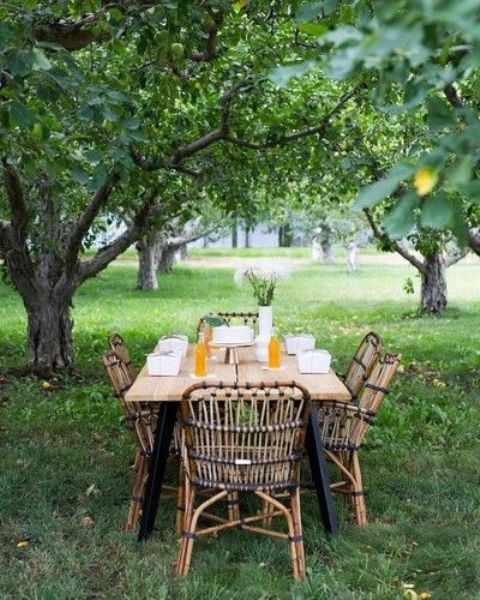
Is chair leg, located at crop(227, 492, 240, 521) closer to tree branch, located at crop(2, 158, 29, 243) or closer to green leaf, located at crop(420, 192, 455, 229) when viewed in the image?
green leaf, located at crop(420, 192, 455, 229)

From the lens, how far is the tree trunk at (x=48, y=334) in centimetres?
840

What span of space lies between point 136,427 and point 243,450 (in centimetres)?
94

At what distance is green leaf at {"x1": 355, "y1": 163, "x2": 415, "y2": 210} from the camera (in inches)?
55.2

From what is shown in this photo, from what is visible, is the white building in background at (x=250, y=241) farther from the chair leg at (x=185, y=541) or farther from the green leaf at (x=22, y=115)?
the green leaf at (x=22, y=115)

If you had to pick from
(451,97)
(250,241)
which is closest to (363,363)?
(451,97)

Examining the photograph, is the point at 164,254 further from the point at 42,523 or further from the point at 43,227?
the point at 42,523

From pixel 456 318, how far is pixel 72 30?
34.1 ft

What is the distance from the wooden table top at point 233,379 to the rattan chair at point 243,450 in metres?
0.18

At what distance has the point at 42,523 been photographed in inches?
167

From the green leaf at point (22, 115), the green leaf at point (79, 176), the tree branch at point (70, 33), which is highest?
the tree branch at point (70, 33)

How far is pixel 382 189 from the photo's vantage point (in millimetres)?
1408

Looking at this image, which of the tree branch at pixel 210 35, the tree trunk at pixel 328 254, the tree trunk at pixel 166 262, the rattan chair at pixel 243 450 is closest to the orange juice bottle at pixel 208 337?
the rattan chair at pixel 243 450

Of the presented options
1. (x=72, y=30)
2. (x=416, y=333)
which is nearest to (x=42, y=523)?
(x=72, y=30)

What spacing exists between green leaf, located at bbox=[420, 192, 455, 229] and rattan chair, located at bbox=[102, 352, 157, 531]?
295 cm
